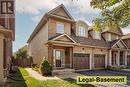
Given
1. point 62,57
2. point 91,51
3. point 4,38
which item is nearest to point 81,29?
point 91,51

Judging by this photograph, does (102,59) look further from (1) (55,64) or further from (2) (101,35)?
(1) (55,64)

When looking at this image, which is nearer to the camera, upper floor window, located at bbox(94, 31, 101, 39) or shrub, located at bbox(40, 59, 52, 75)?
shrub, located at bbox(40, 59, 52, 75)

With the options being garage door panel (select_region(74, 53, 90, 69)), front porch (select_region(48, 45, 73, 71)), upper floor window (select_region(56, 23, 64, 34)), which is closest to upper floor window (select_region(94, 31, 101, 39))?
garage door panel (select_region(74, 53, 90, 69))

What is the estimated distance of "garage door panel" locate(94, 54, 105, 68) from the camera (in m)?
26.4

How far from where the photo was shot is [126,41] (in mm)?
33219

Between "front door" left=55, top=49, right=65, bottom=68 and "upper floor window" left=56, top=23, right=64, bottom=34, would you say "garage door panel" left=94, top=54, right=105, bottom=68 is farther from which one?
"upper floor window" left=56, top=23, right=64, bottom=34

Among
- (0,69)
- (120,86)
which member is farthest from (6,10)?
(120,86)

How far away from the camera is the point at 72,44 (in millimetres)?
21641

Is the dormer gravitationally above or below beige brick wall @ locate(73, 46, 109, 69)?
above

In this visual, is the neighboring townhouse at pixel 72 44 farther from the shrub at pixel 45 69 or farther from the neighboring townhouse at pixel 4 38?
the neighboring townhouse at pixel 4 38

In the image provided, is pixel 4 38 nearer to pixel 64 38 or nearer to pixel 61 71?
pixel 61 71

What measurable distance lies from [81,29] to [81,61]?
4.51 metres

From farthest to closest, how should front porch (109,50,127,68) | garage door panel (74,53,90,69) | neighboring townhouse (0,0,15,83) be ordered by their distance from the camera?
front porch (109,50,127,68) < garage door panel (74,53,90,69) < neighboring townhouse (0,0,15,83)

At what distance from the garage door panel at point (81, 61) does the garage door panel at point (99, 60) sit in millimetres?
1665
